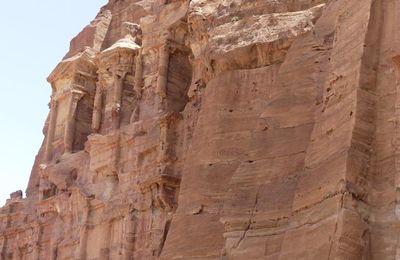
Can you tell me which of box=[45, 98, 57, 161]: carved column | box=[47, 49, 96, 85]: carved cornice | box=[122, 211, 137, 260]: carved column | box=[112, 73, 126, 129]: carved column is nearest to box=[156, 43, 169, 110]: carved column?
box=[112, 73, 126, 129]: carved column

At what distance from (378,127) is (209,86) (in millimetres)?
6487

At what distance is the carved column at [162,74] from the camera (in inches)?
1119

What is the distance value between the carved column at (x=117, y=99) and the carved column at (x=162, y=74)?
231 cm

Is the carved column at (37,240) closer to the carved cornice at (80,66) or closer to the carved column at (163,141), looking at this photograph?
the carved cornice at (80,66)

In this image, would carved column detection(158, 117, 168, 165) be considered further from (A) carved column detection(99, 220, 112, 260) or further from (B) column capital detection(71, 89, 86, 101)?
(B) column capital detection(71, 89, 86, 101)

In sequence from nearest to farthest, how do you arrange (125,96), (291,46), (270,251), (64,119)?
(270,251), (291,46), (125,96), (64,119)

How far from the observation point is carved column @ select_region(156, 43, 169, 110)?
28.4 m

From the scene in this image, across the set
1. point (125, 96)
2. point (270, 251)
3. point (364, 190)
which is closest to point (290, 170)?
point (270, 251)

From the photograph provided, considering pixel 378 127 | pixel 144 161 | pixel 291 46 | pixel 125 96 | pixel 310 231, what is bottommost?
pixel 310 231

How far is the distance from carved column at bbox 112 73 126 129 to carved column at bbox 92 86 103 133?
1.03 meters

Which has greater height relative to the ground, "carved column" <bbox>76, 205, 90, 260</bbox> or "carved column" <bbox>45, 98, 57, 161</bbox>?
"carved column" <bbox>45, 98, 57, 161</bbox>

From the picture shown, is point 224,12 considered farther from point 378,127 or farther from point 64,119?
point 64,119

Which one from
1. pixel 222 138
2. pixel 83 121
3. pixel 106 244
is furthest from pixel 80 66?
pixel 222 138

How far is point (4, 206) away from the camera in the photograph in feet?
114
